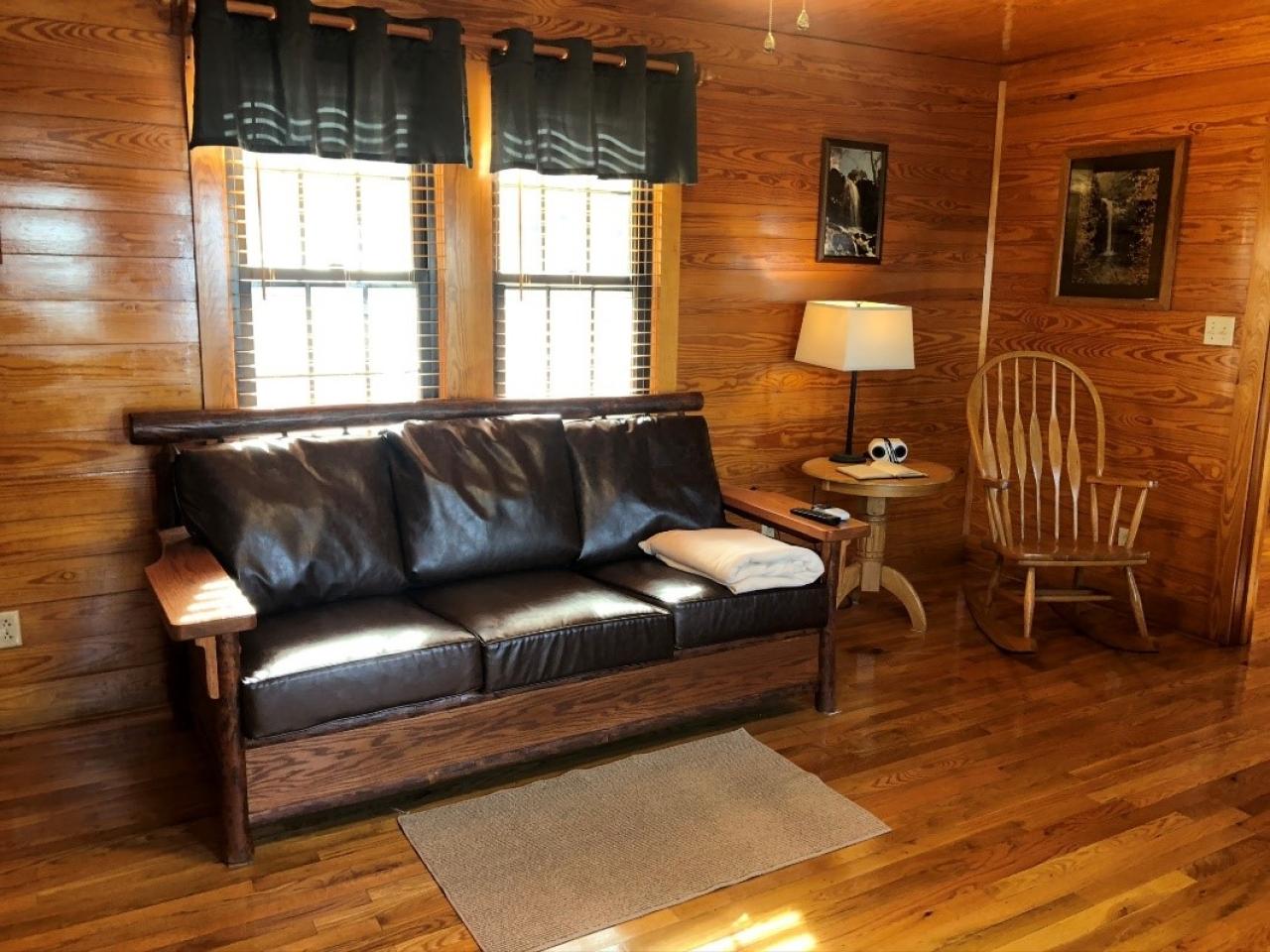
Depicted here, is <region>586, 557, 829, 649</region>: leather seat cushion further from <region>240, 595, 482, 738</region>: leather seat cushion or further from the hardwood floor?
<region>240, 595, 482, 738</region>: leather seat cushion

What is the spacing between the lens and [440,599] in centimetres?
288

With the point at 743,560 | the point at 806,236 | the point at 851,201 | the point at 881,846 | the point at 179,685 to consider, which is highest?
the point at 851,201

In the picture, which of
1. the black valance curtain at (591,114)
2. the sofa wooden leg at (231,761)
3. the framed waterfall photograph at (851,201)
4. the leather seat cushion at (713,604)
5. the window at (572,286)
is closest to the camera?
the sofa wooden leg at (231,761)

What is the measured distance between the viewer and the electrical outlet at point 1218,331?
150 inches

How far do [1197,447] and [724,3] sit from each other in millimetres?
2390

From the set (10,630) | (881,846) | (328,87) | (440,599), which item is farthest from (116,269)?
(881,846)

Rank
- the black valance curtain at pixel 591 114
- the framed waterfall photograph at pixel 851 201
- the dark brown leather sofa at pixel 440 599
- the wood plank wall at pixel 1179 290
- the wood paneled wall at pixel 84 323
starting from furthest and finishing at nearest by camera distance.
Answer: the framed waterfall photograph at pixel 851 201 < the wood plank wall at pixel 1179 290 < the black valance curtain at pixel 591 114 < the wood paneled wall at pixel 84 323 < the dark brown leather sofa at pixel 440 599

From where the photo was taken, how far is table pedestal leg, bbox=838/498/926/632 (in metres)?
4.06

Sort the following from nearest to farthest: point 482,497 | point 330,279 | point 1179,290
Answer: point 482,497 → point 330,279 → point 1179,290

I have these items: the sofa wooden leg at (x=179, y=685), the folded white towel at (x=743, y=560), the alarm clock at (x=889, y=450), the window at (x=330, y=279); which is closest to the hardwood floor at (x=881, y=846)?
the sofa wooden leg at (x=179, y=685)

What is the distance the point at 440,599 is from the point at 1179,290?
3.01m

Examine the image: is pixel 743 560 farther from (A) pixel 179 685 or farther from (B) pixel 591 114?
(A) pixel 179 685

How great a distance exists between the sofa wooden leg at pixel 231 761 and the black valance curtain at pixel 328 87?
1426 millimetres

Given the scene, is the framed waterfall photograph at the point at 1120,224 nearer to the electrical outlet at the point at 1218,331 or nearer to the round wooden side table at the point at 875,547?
the electrical outlet at the point at 1218,331
